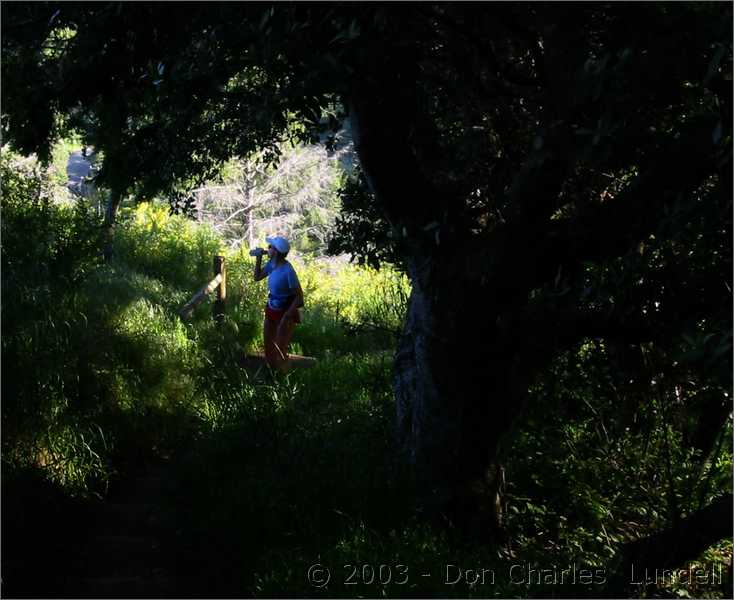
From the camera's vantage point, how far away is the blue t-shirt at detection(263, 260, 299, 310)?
11.1m

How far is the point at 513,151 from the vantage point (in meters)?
6.96

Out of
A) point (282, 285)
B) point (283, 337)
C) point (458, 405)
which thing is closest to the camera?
point (458, 405)

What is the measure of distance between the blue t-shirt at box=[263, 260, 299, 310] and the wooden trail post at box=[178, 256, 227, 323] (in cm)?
154

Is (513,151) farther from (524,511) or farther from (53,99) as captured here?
(53,99)

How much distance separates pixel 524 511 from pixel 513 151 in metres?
2.73

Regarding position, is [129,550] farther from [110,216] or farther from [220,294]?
[220,294]

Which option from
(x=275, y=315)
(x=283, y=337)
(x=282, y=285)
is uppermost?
(x=282, y=285)

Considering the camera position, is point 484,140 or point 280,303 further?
point 280,303

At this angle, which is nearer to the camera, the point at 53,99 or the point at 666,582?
the point at 53,99

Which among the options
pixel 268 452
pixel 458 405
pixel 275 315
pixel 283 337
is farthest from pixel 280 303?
pixel 458 405

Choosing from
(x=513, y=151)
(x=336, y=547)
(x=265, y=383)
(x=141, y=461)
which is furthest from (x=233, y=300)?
(x=336, y=547)

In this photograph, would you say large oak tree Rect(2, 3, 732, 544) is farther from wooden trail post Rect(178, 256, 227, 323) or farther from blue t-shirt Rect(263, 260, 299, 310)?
wooden trail post Rect(178, 256, 227, 323)

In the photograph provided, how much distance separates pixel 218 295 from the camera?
13.4m

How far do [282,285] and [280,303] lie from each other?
0.75ft
